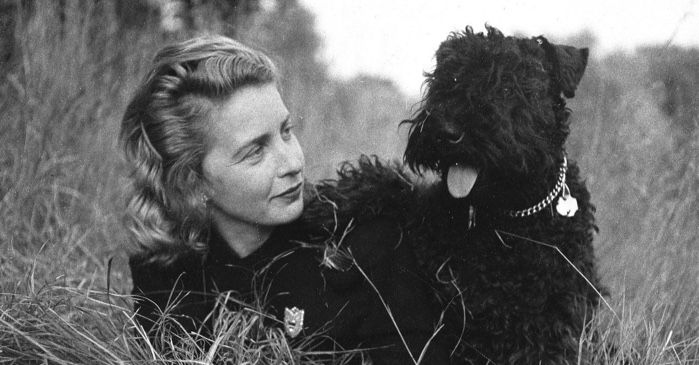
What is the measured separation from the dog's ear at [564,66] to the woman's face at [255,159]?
3.22 ft

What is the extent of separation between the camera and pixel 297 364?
2.46 m

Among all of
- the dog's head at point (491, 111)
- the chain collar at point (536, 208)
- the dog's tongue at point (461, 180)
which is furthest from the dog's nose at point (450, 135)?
the chain collar at point (536, 208)

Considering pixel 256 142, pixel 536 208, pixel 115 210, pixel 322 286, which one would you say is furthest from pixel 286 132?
pixel 115 210

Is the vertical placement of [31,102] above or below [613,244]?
above

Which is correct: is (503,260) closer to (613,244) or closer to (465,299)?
(465,299)

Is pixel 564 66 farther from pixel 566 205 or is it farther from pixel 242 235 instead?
pixel 242 235

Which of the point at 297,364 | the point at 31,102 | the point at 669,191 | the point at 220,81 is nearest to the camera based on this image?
the point at 297,364

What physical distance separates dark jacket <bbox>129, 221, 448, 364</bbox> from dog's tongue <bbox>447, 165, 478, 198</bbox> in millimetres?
419

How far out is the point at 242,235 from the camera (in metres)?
2.91

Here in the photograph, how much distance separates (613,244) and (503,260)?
148cm

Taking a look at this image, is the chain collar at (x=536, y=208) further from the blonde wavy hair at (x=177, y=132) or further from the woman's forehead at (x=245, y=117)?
the blonde wavy hair at (x=177, y=132)

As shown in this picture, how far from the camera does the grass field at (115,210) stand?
8.02 ft

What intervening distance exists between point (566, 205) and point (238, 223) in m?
1.27

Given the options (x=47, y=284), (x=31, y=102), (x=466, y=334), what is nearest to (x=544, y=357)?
(x=466, y=334)
